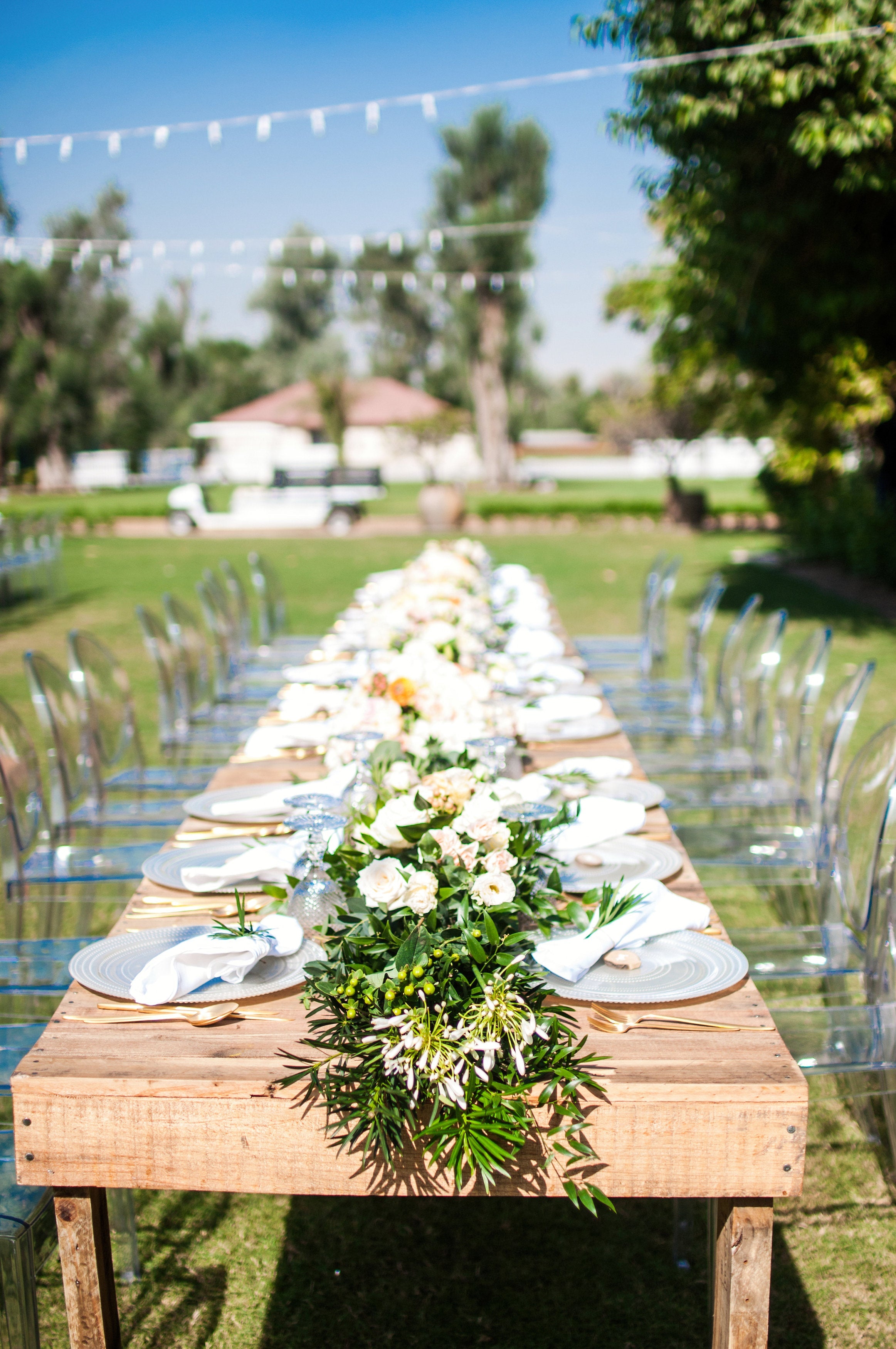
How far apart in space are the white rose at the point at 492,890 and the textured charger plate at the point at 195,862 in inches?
28.4

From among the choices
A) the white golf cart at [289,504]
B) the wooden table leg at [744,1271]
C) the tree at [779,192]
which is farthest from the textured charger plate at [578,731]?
the white golf cart at [289,504]

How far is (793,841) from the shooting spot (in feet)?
11.2

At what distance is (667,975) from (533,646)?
311 centimetres

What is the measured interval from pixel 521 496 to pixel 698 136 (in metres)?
25.0

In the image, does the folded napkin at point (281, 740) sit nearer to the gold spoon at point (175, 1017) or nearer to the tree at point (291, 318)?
the gold spoon at point (175, 1017)

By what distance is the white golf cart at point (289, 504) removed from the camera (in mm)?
22297

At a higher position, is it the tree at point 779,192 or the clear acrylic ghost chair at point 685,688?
the tree at point 779,192

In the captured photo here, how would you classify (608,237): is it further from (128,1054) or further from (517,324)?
(517,324)

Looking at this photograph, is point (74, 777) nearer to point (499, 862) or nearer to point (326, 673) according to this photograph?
point (326, 673)

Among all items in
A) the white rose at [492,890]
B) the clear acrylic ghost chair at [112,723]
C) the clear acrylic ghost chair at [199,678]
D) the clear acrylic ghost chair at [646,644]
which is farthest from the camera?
the clear acrylic ghost chair at [646,644]

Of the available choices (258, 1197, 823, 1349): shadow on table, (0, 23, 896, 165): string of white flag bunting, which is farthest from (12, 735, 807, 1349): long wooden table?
(0, 23, 896, 165): string of white flag bunting

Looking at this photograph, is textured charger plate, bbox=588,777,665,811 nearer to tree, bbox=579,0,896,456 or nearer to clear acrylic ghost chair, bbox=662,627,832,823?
clear acrylic ghost chair, bbox=662,627,832,823

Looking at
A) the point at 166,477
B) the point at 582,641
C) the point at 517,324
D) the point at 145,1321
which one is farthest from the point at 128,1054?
the point at 166,477

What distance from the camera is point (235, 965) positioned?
1.76 metres
